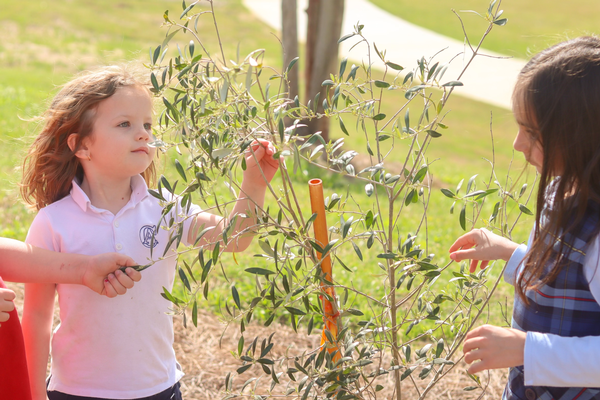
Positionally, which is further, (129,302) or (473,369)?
(129,302)

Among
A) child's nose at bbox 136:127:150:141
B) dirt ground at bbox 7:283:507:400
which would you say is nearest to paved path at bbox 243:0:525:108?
dirt ground at bbox 7:283:507:400

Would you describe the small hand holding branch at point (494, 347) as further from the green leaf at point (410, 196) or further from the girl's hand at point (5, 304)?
the girl's hand at point (5, 304)

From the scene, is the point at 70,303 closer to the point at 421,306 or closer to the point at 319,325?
the point at 421,306

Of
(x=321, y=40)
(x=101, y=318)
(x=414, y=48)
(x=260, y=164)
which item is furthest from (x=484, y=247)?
(x=414, y=48)

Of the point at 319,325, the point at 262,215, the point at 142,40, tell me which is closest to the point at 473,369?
the point at 262,215

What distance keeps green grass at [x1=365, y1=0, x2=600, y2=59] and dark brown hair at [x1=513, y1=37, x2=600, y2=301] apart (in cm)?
2131

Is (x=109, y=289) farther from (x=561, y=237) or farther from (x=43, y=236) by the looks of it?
(x=561, y=237)

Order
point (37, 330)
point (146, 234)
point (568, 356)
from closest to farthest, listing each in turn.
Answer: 1. point (568, 356)
2. point (37, 330)
3. point (146, 234)

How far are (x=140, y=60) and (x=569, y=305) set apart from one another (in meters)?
1.82

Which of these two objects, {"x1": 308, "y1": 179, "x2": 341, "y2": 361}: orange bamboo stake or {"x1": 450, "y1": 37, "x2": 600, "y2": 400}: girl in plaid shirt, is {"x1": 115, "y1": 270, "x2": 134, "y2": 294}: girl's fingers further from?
{"x1": 450, "y1": 37, "x2": 600, "y2": 400}: girl in plaid shirt

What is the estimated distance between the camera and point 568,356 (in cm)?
157

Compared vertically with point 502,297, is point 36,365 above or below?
above

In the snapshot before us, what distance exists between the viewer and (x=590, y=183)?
64.6 inches

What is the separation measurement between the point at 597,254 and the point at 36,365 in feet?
6.11
